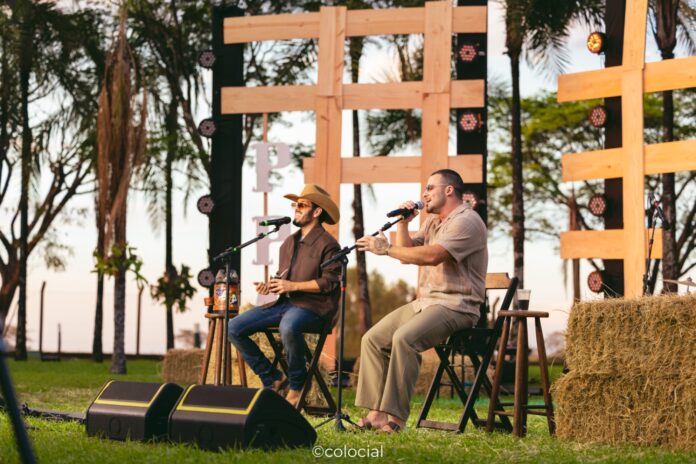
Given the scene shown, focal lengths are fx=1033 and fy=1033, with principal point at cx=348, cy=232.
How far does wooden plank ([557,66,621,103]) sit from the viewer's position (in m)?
9.43

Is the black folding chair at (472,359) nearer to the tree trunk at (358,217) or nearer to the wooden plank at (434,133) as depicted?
the wooden plank at (434,133)

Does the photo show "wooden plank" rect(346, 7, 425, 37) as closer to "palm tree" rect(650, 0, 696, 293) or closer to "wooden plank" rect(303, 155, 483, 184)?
"wooden plank" rect(303, 155, 483, 184)

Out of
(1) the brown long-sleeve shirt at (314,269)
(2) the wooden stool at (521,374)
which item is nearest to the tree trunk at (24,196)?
(1) the brown long-sleeve shirt at (314,269)

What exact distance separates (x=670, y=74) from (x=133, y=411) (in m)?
6.22

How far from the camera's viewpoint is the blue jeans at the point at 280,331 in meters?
5.97

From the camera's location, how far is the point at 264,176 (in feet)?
32.9

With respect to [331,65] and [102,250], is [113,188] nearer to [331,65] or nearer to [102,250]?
[102,250]

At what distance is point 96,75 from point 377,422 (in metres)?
15.9

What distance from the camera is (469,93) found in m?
9.52

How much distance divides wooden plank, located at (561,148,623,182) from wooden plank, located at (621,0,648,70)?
2.61ft

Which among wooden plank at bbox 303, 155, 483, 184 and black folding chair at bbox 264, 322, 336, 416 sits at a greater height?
wooden plank at bbox 303, 155, 483, 184

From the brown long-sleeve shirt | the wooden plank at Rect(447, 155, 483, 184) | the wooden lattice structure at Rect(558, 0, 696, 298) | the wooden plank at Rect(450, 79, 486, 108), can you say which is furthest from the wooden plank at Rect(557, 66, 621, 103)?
the brown long-sleeve shirt

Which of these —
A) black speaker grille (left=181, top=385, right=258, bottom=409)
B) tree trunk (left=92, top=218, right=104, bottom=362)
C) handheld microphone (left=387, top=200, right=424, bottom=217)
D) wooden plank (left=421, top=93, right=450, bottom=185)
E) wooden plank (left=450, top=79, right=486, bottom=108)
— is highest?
wooden plank (left=450, top=79, right=486, bottom=108)

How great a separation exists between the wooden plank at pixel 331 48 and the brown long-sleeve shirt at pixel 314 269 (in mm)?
3874
